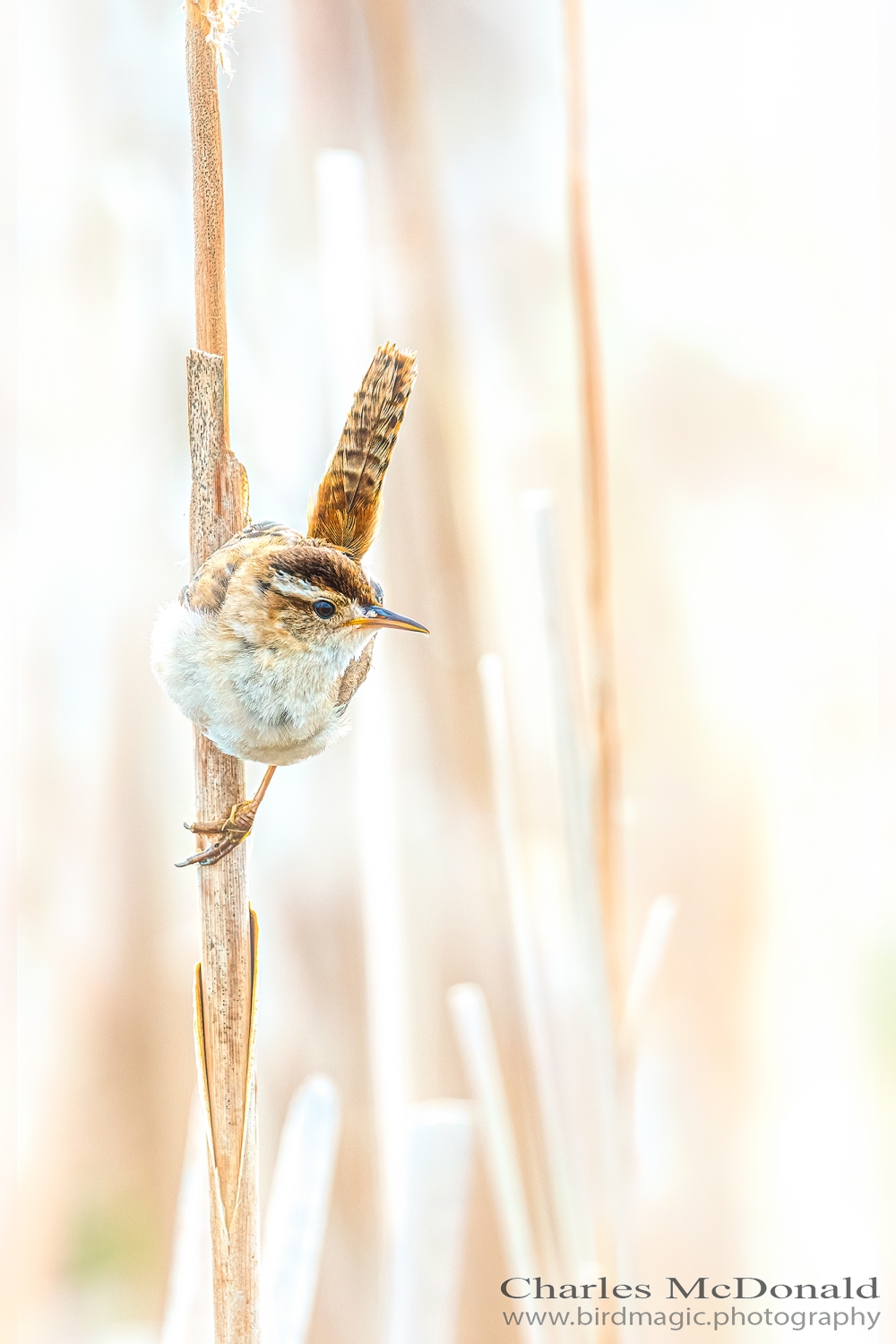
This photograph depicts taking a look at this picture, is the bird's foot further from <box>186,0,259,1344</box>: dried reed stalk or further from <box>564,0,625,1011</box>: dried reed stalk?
<box>564,0,625,1011</box>: dried reed stalk

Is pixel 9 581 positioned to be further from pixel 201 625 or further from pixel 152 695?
pixel 201 625

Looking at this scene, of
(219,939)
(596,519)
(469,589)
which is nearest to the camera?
(219,939)

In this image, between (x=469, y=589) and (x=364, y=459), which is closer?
(x=364, y=459)

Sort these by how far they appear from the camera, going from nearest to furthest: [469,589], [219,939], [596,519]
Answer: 1. [219,939]
2. [596,519]
3. [469,589]

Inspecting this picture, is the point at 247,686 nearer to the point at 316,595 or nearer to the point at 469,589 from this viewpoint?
the point at 316,595

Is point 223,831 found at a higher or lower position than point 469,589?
lower

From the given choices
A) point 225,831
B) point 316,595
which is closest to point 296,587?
point 316,595

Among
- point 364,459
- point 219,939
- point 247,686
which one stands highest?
point 364,459

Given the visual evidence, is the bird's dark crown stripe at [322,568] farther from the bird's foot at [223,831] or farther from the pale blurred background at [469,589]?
the pale blurred background at [469,589]
